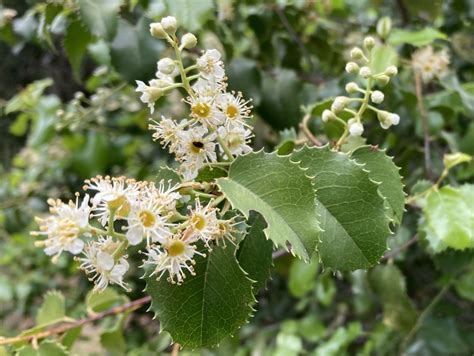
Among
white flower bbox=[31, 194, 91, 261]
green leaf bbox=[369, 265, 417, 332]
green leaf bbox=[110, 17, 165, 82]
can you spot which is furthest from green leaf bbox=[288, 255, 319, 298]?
white flower bbox=[31, 194, 91, 261]

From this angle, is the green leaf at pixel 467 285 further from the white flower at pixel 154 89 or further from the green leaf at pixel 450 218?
the white flower at pixel 154 89

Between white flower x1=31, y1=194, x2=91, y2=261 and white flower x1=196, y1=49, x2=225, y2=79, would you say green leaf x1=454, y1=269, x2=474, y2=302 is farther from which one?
white flower x1=31, y1=194, x2=91, y2=261

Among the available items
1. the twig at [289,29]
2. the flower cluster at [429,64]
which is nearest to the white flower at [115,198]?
the flower cluster at [429,64]

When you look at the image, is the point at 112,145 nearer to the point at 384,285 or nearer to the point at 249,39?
the point at 249,39

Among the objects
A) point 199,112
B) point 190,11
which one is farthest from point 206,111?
point 190,11

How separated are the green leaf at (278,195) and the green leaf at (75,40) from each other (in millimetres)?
664

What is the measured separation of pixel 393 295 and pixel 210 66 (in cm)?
70

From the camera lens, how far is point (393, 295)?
117cm

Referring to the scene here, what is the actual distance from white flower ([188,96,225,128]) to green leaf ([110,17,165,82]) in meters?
0.49

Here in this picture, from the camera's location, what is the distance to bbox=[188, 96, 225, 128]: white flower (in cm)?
65

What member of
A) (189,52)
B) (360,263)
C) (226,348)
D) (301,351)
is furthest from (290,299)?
(360,263)

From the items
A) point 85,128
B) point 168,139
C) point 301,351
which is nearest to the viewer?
point 168,139

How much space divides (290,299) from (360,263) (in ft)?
4.82

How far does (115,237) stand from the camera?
1.95 feet
